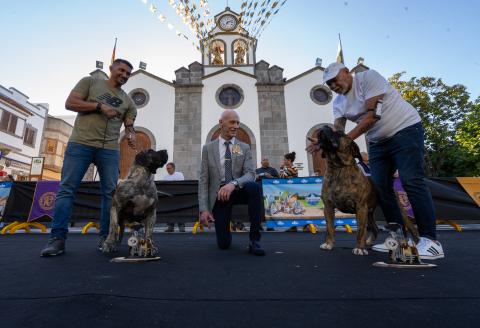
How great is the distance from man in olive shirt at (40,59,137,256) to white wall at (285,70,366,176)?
12.1 meters

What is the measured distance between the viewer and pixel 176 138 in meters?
14.6

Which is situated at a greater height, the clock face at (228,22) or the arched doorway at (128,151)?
the clock face at (228,22)

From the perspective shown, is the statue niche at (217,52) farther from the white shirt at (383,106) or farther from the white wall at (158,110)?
the white shirt at (383,106)

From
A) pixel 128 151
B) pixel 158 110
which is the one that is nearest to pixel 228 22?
pixel 158 110

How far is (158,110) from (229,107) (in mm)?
3947

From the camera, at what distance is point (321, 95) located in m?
15.4

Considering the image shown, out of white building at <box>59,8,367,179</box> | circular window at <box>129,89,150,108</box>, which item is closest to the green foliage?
white building at <box>59,8,367,179</box>

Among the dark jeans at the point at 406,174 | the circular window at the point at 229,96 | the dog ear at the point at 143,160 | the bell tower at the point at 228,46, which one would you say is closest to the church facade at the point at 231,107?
the circular window at the point at 229,96

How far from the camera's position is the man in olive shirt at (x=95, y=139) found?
286 cm

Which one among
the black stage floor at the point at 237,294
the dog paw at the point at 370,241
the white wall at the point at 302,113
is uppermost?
the white wall at the point at 302,113

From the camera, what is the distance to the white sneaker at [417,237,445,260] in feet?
7.72

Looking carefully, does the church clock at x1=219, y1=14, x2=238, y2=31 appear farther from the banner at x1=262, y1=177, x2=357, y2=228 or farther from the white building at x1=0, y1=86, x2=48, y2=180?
the white building at x1=0, y1=86, x2=48, y2=180

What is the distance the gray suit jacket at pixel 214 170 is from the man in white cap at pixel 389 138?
1.21 metres

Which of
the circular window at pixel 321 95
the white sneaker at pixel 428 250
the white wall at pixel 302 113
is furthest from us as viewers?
the circular window at pixel 321 95
